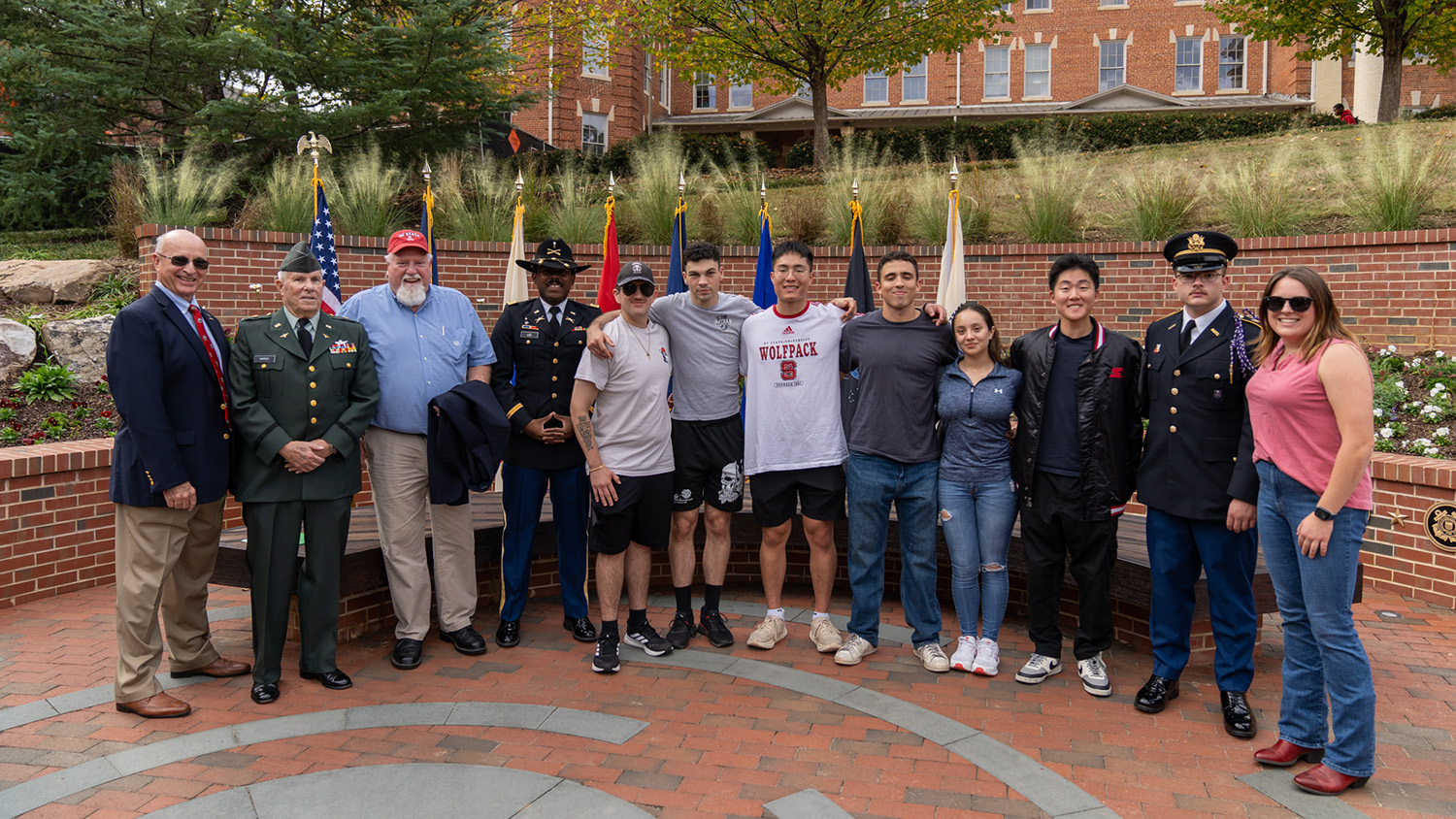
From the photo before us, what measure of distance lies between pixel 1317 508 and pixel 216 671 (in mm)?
4870

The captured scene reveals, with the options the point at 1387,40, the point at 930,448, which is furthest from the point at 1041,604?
the point at 1387,40

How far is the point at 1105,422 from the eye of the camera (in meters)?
4.10

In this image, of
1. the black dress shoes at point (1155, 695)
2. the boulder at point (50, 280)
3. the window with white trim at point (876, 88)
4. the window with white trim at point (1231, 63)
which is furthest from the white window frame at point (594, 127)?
the black dress shoes at point (1155, 695)

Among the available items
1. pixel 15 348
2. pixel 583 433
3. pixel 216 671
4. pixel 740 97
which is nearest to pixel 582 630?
pixel 583 433

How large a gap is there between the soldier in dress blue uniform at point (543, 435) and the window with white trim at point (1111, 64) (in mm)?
29423

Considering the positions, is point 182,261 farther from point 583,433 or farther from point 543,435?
point 583,433

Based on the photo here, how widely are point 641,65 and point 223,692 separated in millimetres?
28275

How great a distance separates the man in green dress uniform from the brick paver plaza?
0.30 m

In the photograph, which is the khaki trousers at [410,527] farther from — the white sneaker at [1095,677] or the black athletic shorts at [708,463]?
the white sneaker at [1095,677]

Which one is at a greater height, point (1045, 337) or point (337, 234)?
point (337, 234)

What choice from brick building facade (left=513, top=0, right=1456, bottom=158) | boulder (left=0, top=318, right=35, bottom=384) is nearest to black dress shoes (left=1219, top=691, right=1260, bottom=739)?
boulder (left=0, top=318, right=35, bottom=384)

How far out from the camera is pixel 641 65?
29484 millimetres

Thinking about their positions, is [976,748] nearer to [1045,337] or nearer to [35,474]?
[1045,337]

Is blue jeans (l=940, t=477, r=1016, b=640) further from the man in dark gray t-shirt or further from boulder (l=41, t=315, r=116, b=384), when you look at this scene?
boulder (l=41, t=315, r=116, b=384)
